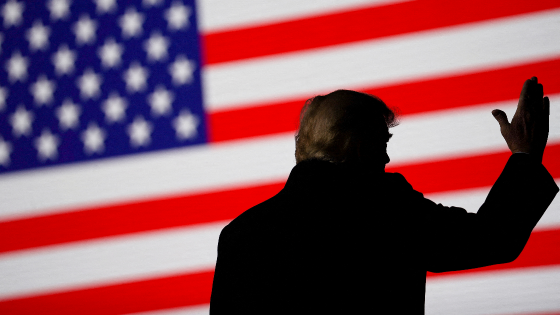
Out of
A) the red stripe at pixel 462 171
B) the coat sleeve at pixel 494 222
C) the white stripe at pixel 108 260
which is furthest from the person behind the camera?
the white stripe at pixel 108 260

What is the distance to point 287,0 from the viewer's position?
1322 mm

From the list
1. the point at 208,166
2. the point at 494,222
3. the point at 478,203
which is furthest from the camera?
the point at 208,166

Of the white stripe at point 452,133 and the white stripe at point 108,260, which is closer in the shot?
the white stripe at point 452,133

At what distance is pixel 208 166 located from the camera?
1.32 meters

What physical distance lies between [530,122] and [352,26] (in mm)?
768

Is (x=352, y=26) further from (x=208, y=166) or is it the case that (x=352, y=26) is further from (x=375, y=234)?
(x=375, y=234)

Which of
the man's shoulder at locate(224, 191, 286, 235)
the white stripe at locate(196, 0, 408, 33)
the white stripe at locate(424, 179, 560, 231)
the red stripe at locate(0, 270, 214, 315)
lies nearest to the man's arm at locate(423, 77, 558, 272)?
the man's shoulder at locate(224, 191, 286, 235)

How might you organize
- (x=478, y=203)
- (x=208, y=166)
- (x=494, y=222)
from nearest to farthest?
(x=494, y=222), (x=478, y=203), (x=208, y=166)

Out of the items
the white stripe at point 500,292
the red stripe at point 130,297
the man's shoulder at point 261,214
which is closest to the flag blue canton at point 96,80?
the red stripe at point 130,297

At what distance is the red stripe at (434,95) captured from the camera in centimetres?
122

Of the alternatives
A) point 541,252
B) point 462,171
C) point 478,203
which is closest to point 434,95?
point 462,171

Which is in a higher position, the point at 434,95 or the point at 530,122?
the point at 434,95

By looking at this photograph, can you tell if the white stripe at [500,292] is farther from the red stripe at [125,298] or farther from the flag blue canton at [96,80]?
the flag blue canton at [96,80]

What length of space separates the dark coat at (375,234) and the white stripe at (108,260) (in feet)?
2.30
